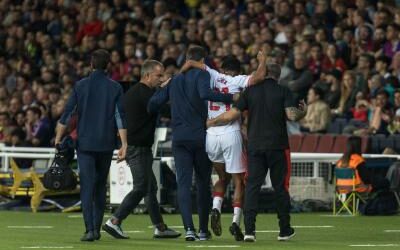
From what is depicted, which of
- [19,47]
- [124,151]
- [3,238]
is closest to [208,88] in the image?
[124,151]

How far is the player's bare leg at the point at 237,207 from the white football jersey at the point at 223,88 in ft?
2.07

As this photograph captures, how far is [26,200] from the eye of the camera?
25.1 metres

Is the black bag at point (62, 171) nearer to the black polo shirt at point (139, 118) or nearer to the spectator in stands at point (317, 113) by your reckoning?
the black polo shirt at point (139, 118)

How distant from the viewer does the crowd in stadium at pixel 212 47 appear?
88.6 ft

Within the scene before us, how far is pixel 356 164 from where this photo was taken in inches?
908

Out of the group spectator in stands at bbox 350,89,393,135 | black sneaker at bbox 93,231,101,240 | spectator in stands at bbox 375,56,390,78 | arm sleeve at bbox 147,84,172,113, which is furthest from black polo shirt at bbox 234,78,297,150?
spectator in stands at bbox 375,56,390,78

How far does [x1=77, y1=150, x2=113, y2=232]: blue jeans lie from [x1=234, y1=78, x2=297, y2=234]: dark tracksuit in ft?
5.22

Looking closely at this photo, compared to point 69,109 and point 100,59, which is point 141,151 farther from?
point 100,59

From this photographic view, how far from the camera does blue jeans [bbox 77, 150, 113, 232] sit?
1681 cm

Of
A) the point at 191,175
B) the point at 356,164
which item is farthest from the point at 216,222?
the point at 356,164

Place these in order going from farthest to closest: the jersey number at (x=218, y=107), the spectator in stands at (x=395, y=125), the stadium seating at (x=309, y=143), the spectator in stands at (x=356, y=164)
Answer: the stadium seating at (x=309, y=143)
the spectator in stands at (x=395, y=125)
the spectator in stands at (x=356, y=164)
the jersey number at (x=218, y=107)

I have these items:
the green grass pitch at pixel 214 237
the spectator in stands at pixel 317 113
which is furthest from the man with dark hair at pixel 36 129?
the spectator in stands at pixel 317 113

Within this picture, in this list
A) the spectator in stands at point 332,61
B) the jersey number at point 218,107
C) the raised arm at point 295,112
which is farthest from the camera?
the spectator in stands at point 332,61

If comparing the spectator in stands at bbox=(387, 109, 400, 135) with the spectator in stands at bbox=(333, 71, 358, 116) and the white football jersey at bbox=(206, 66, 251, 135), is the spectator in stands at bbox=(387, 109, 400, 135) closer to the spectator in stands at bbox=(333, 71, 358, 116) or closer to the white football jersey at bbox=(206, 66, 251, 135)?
the spectator in stands at bbox=(333, 71, 358, 116)
